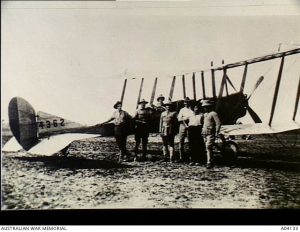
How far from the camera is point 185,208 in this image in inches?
A: 99.1

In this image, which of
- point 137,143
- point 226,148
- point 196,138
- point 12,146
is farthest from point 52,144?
point 226,148

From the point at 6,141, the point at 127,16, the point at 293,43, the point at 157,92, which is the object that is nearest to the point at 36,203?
the point at 6,141

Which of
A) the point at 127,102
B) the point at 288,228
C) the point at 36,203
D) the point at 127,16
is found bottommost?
the point at 288,228

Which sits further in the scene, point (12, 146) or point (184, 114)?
point (184, 114)

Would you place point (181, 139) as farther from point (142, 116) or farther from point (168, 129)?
point (142, 116)

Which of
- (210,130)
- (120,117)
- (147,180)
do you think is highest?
(120,117)

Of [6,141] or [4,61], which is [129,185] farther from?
[4,61]

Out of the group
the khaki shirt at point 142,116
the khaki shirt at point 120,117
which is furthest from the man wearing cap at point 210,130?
the khaki shirt at point 120,117

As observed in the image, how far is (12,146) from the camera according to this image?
8.58 ft

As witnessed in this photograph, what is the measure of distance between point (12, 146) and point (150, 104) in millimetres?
1020

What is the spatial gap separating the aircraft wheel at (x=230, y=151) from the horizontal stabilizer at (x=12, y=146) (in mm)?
1469

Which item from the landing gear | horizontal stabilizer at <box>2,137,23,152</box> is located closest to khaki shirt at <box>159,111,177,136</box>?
the landing gear

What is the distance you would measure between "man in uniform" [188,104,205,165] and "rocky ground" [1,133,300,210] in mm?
80

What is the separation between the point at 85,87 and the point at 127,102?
316 mm
